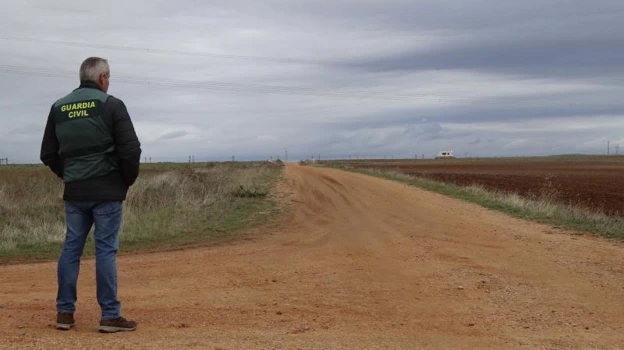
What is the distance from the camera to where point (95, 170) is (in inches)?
212

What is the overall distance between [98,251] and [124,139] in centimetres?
97

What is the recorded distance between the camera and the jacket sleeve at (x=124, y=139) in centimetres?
532

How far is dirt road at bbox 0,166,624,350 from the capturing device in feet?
17.5

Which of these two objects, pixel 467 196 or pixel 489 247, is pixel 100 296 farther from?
pixel 467 196

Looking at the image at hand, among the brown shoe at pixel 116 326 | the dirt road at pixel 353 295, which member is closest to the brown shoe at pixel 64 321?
the dirt road at pixel 353 295

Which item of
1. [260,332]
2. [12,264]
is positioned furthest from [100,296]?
[12,264]

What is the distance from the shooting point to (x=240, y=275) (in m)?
8.02

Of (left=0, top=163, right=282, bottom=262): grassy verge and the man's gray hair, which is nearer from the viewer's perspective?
the man's gray hair

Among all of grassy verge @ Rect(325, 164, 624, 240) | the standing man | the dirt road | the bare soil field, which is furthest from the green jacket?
the bare soil field

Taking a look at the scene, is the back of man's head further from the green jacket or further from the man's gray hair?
the green jacket

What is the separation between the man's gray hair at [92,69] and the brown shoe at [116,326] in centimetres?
199

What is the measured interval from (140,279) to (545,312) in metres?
4.54

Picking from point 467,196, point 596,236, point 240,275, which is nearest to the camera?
point 240,275

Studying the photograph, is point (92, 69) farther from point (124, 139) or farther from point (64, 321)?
point (64, 321)
